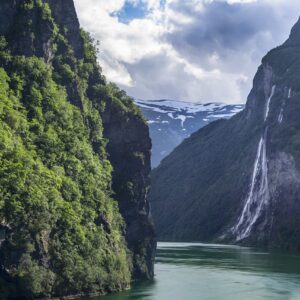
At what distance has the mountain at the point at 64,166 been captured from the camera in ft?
178

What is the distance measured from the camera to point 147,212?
8900 cm

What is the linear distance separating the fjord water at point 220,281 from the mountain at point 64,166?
13.7 feet

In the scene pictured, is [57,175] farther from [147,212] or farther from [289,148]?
[289,148]

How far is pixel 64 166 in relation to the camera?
2662 inches

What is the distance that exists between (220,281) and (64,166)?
2879cm

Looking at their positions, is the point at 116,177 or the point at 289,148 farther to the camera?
the point at 289,148

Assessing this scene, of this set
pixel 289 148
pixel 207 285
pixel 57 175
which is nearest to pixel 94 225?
pixel 57 175

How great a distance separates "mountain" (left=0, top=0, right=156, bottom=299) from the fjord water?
4.18 meters

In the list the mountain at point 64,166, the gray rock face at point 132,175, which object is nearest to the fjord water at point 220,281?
the mountain at point 64,166

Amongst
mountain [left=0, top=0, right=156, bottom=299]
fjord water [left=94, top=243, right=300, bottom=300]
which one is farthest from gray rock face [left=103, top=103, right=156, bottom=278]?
fjord water [left=94, top=243, right=300, bottom=300]

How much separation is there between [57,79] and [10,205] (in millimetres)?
28635

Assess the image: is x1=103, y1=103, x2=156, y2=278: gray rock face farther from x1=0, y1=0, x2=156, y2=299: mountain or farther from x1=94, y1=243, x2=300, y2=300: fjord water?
x1=94, y1=243, x2=300, y2=300: fjord water

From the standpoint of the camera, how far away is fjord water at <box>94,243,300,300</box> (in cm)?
6772

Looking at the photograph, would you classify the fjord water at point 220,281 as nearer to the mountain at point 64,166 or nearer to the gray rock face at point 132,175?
the mountain at point 64,166
